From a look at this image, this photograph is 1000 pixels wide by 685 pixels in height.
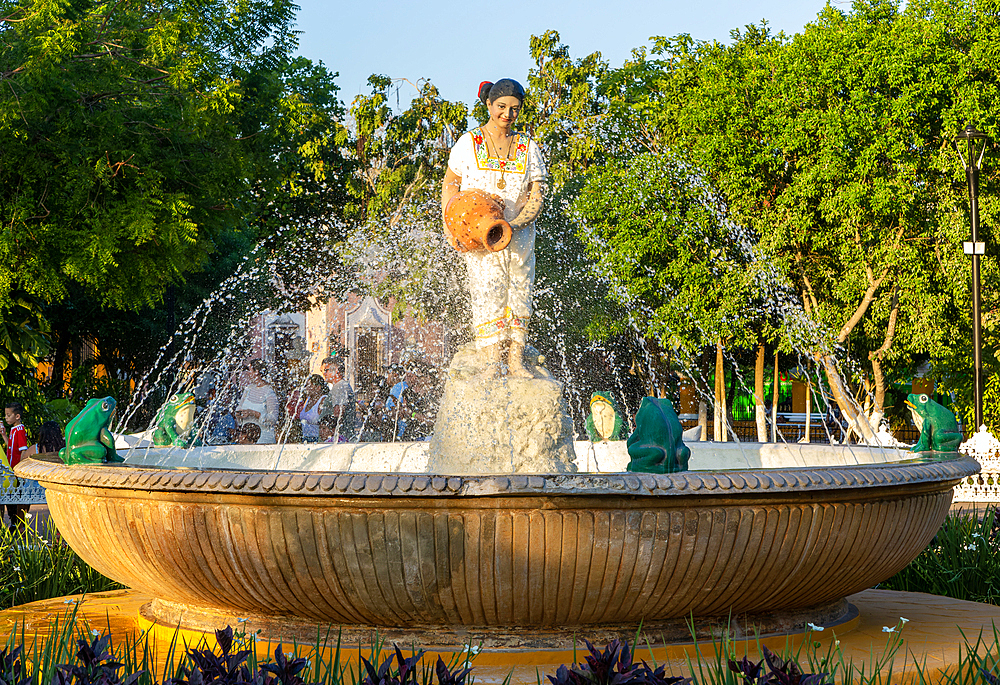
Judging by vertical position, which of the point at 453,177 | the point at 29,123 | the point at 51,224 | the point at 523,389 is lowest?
the point at 523,389

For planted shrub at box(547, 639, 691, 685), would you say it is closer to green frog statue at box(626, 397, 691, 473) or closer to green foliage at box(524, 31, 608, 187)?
green frog statue at box(626, 397, 691, 473)

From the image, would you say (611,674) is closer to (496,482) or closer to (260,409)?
(496,482)

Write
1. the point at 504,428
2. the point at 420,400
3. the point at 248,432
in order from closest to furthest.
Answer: the point at 504,428 → the point at 248,432 → the point at 420,400

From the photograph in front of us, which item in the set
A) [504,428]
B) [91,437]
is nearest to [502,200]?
[504,428]

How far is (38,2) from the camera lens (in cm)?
1352

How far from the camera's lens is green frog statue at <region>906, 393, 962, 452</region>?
17.5ft

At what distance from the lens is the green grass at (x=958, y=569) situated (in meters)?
6.38

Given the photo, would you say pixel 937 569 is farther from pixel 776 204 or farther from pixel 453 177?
pixel 776 204

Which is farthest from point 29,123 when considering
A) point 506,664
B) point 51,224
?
point 506,664

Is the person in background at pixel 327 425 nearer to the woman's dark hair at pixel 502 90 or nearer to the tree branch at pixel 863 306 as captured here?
the tree branch at pixel 863 306

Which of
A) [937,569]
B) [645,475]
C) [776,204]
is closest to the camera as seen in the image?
[645,475]

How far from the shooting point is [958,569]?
662 cm

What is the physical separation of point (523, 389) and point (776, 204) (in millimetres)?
17424

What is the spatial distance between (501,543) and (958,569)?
13.7ft
